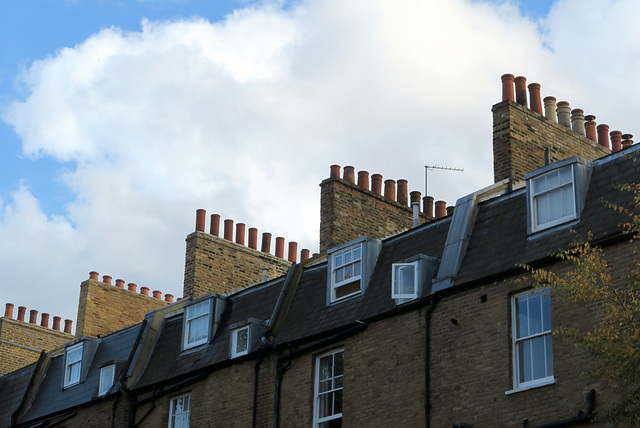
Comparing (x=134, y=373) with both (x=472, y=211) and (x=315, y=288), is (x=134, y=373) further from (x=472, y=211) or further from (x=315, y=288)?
(x=472, y=211)

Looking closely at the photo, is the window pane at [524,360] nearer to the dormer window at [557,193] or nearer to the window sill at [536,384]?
the window sill at [536,384]

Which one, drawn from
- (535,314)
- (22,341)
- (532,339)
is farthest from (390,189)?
(22,341)

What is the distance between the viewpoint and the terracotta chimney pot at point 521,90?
86.7 feet

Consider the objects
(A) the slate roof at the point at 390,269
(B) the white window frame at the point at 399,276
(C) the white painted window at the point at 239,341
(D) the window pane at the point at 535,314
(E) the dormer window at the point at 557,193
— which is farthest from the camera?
(C) the white painted window at the point at 239,341

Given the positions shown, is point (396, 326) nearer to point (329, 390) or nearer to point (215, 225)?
point (329, 390)

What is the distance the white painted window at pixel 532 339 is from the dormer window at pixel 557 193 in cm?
149

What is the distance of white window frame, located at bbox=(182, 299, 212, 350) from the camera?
90.6 ft

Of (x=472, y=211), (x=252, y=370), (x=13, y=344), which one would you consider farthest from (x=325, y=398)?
(x=13, y=344)

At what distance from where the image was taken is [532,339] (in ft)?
62.9

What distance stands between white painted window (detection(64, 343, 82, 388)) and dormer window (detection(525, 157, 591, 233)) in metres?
16.3

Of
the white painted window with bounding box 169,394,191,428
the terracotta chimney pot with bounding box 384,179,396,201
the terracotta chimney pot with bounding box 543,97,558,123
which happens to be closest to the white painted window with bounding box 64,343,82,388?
the white painted window with bounding box 169,394,191,428

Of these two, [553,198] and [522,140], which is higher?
[522,140]

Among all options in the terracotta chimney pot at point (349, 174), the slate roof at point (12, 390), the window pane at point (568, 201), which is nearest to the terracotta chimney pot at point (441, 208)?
the terracotta chimney pot at point (349, 174)

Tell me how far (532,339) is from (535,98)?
931 cm
